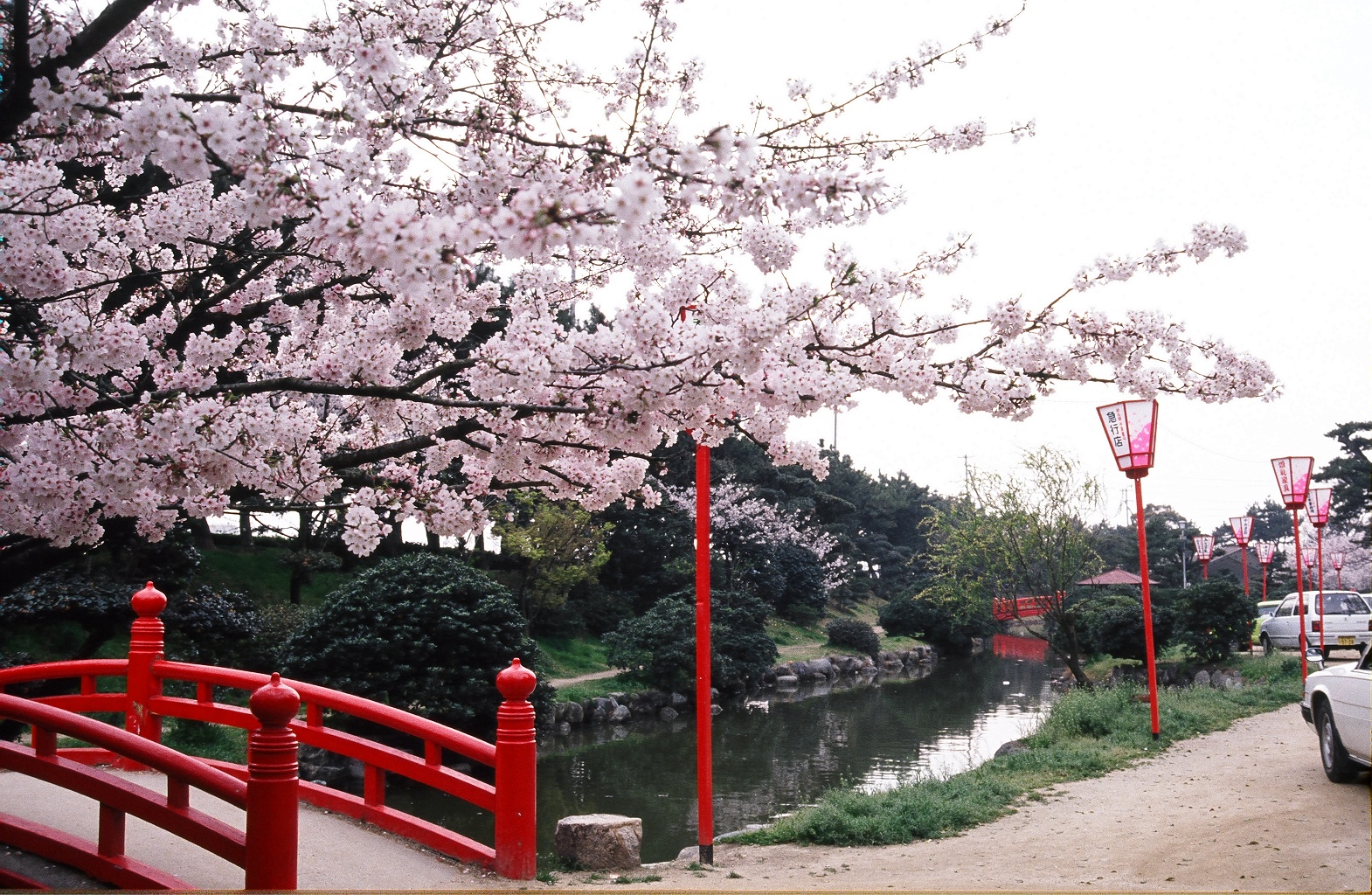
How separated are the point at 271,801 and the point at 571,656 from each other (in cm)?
1509

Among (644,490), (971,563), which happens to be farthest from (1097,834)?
(971,563)

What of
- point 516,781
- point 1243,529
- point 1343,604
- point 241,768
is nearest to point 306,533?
point 241,768

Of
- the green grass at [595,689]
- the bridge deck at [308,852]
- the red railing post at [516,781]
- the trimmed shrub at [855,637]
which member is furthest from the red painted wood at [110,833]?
the trimmed shrub at [855,637]

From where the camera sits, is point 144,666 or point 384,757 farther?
point 144,666

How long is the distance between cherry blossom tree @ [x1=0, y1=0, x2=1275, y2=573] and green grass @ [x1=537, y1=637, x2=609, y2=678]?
12570 millimetres

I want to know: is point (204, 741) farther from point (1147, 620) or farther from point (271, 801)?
point (1147, 620)

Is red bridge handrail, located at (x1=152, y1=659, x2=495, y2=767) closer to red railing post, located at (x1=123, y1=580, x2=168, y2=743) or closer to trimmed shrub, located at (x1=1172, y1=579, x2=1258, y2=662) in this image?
red railing post, located at (x1=123, y1=580, x2=168, y2=743)

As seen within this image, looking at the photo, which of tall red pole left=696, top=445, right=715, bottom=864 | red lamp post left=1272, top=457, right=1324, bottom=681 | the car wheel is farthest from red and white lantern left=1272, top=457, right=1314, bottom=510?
tall red pole left=696, top=445, right=715, bottom=864

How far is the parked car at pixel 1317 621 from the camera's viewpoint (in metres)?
16.2

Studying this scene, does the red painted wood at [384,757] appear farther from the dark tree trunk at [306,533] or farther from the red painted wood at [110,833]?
the dark tree trunk at [306,533]

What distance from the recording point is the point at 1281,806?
5918mm

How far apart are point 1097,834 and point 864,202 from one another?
4.55 meters

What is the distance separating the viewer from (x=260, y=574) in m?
16.6

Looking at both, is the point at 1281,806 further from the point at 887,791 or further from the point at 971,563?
the point at 971,563
